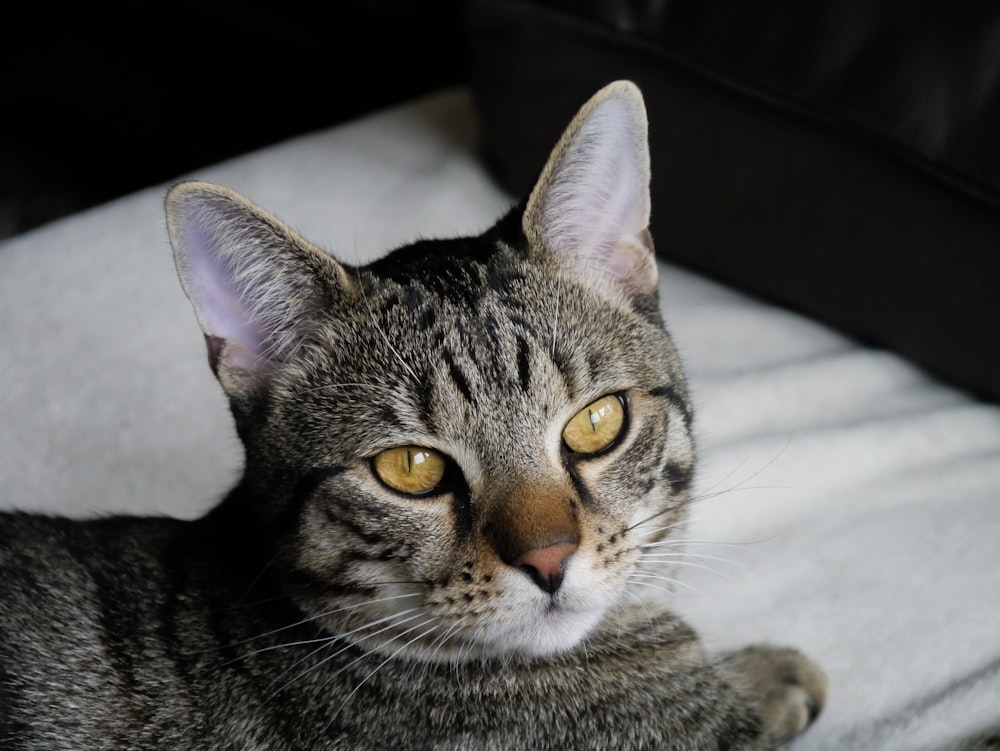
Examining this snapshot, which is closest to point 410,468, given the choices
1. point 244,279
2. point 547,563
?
point 547,563

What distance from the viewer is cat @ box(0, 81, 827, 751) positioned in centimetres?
106

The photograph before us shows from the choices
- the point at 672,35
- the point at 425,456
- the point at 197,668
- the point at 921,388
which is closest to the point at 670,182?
the point at 672,35

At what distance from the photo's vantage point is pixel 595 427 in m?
1.12

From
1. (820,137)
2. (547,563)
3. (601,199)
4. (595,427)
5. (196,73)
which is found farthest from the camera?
(196,73)

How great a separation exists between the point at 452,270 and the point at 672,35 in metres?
0.79

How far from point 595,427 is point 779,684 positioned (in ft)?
1.55

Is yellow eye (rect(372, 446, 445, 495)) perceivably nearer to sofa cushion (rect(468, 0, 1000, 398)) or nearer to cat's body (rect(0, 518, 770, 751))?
cat's body (rect(0, 518, 770, 751))

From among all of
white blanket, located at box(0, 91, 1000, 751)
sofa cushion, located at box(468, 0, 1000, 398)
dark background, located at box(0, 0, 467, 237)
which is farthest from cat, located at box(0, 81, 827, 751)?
dark background, located at box(0, 0, 467, 237)

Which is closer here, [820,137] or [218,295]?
[218,295]

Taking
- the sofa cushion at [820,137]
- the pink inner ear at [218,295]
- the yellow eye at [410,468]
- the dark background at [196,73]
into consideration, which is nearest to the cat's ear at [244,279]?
the pink inner ear at [218,295]

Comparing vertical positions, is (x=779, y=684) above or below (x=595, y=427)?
below

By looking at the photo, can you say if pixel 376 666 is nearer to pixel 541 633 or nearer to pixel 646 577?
pixel 541 633

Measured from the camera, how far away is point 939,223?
1.62 metres

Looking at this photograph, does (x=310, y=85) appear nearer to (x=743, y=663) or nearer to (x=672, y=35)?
(x=672, y=35)
